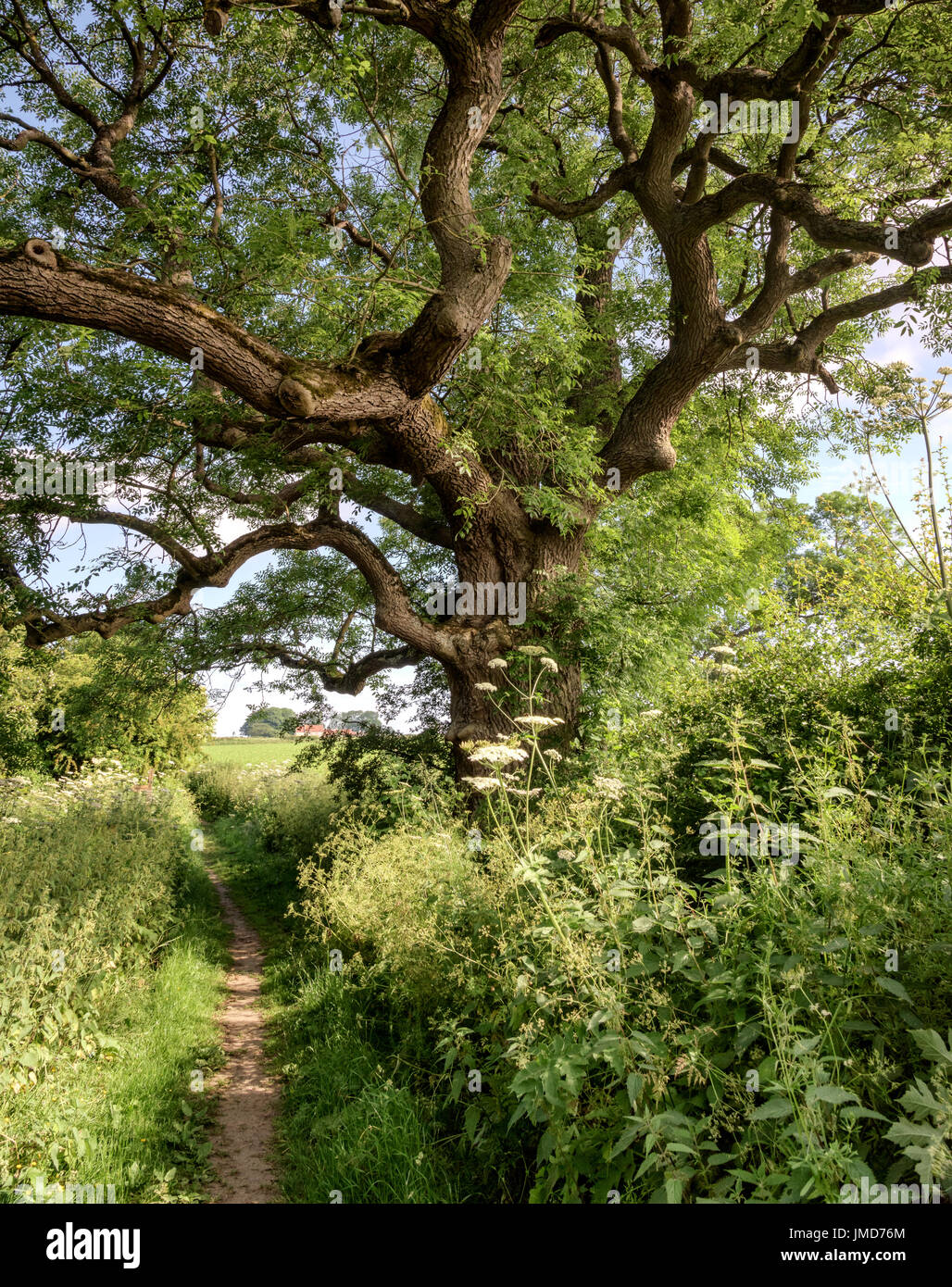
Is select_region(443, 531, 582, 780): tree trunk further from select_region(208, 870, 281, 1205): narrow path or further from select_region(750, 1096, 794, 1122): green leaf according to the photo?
select_region(750, 1096, 794, 1122): green leaf

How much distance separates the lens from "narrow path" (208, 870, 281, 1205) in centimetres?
476

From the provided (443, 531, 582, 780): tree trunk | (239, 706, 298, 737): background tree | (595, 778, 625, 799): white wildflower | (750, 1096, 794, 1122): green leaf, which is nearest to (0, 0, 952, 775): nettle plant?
(443, 531, 582, 780): tree trunk

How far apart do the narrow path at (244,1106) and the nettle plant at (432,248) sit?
3.92 m

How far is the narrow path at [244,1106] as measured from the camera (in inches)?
187

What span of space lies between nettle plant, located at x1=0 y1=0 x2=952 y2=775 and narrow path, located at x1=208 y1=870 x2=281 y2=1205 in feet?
12.9

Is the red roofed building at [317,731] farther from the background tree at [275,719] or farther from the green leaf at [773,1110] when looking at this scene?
the green leaf at [773,1110]

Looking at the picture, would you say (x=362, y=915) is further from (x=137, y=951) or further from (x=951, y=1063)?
(x=951, y=1063)

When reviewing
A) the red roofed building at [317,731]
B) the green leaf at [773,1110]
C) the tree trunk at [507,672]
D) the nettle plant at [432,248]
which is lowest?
the green leaf at [773,1110]

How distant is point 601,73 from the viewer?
10297 millimetres

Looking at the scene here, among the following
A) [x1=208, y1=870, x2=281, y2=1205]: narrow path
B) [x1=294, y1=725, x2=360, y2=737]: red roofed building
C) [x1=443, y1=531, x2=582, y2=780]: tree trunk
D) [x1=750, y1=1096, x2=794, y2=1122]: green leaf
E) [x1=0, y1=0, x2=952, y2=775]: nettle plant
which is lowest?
[x1=208, y1=870, x2=281, y2=1205]: narrow path

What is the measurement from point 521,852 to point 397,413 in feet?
17.4

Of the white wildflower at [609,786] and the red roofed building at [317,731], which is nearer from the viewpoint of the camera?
the white wildflower at [609,786]

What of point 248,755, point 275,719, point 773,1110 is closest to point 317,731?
point 275,719

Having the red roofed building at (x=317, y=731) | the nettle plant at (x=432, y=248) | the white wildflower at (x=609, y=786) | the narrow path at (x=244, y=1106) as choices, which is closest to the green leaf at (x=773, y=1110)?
the white wildflower at (x=609, y=786)
